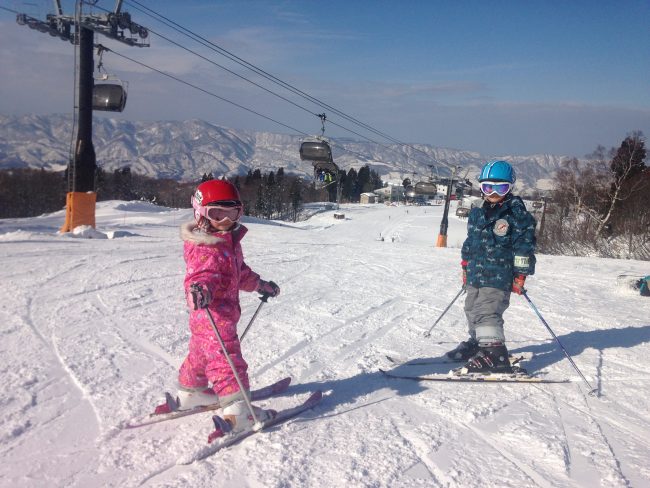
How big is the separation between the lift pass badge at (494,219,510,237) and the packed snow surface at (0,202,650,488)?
1230mm

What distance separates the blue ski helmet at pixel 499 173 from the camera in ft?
13.4

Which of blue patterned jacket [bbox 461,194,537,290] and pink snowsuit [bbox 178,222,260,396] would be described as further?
blue patterned jacket [bbox 461,194,537,290]

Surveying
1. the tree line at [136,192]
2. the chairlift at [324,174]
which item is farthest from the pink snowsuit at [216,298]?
the tree line at [136,192]

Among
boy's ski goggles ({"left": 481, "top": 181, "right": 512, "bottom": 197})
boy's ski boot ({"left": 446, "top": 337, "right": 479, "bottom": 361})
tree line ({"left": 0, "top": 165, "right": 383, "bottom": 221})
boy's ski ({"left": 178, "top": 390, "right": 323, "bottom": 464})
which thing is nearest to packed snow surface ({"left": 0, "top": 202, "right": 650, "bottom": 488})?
boy's ski ({"left": 178, "top": 390, "right": 323, "bottom": 464})

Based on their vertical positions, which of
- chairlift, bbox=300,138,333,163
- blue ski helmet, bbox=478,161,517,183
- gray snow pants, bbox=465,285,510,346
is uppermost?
chairlift, bbox=300,138,333,163

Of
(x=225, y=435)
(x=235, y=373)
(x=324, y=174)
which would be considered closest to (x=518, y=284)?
(x=235, y=373)

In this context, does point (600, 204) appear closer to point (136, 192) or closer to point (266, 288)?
point (266, 288)

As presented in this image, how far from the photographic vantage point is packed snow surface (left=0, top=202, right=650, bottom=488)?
252cm

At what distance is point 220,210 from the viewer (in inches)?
119

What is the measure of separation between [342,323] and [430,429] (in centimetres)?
267

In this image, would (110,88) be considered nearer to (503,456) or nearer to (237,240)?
(237,240)

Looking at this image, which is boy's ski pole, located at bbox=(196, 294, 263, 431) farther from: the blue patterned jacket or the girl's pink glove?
the blue patterned jacket

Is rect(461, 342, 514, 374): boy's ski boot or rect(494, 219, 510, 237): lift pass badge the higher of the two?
rect(494, 219, 510, 237): lift pass badge

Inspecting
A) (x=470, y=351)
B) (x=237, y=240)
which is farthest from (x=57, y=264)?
(x=470, y=351)
